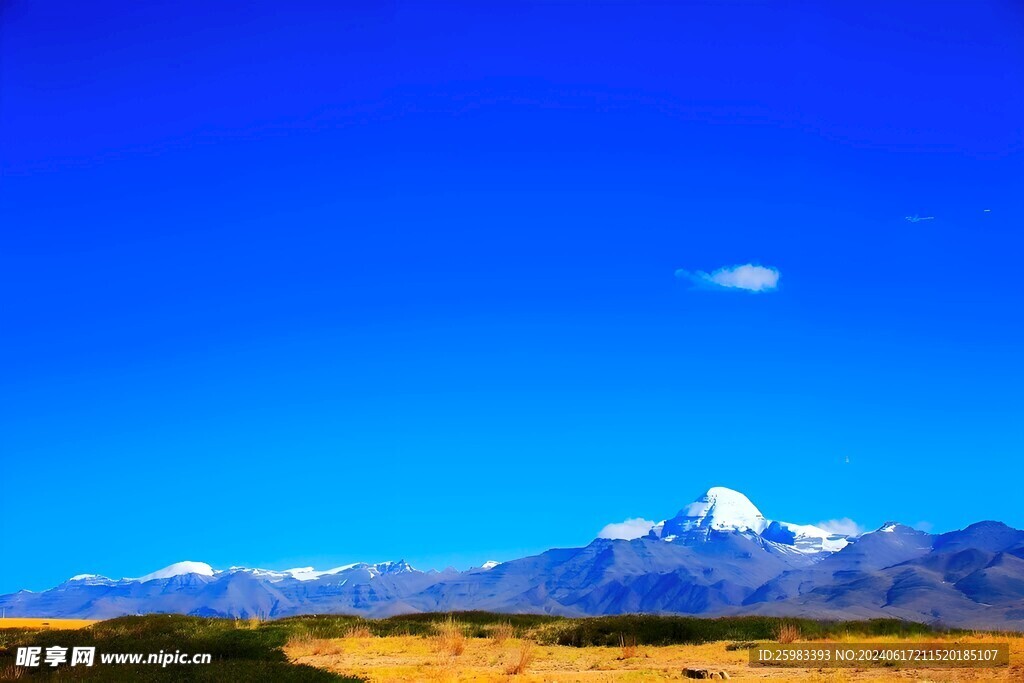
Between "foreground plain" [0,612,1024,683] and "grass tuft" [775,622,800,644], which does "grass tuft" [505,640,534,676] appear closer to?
"foreground plain" [0,612,1024,683]

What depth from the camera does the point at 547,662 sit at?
1510 inches

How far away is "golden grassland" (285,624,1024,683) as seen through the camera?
104 ft

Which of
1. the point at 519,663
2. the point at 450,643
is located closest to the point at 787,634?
the point at 519,663

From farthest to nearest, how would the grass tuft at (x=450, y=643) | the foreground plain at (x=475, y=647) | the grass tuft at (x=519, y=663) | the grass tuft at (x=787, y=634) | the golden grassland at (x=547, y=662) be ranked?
1. the grass tuft at (x=787, y=634)
2. the grass tuft at (x=450, y=643)
3. the grass tuft at (x=519, y=663)
4. the foreground plain at (x=475, y=647)
5. the golden grassland at (x=547, y=662)

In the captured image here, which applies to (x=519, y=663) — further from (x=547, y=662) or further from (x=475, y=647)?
(x=475, y=647)

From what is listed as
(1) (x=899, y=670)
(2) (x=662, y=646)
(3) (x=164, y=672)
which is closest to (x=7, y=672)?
(3) (x=164, y=672)

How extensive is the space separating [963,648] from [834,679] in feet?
32.8

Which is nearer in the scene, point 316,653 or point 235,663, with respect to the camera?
point 235,663

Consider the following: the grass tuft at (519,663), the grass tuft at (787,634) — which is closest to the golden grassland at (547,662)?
the grass tuft at (519,663)

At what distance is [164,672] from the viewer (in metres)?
34.5

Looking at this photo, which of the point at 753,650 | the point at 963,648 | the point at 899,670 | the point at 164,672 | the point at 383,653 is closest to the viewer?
the point at 899,670

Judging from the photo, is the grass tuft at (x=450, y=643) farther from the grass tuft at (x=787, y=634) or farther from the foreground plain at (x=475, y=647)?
the grass tuft at (x=787, y=634)

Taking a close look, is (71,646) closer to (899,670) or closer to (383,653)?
(383,653)

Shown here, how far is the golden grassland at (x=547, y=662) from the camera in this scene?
3175 centimetres
